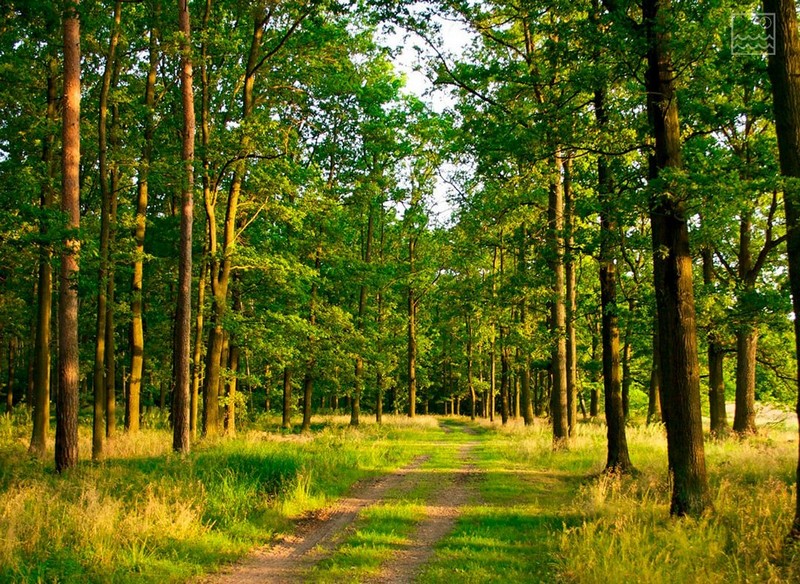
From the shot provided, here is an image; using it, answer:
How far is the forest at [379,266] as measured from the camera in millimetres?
6730

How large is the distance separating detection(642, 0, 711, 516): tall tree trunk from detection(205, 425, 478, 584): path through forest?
350 cm

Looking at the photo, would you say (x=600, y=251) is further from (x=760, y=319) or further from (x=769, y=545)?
(x=769, y=545)

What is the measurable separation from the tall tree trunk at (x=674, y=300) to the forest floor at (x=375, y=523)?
627 mm

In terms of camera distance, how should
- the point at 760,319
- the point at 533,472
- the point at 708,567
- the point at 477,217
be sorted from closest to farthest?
the point at 708,567, the point at 760,319, the point at 533,472, the point at 477,217

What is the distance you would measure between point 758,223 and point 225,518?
66.6 feet

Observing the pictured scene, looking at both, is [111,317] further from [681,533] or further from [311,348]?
[681,533]

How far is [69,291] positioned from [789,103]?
1310 centimetres

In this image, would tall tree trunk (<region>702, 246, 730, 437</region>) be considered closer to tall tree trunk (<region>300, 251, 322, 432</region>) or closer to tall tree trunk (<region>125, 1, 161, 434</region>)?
tall tree trunk (<region>300, 251, 322, 432</region>)

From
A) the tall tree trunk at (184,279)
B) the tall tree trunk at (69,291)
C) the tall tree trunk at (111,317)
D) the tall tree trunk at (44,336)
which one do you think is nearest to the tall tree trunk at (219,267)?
the tall tree trunk at (111,317)

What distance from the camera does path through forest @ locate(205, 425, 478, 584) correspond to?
632cm

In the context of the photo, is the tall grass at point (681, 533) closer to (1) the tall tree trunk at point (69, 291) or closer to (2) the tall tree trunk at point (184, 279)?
(2) the tall tree trunk at point (184, 279)

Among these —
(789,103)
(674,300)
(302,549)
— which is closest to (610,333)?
(674,300)

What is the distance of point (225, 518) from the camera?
26.6 ft

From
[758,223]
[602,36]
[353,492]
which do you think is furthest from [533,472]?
[758,223]
